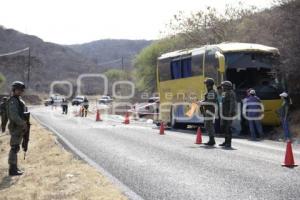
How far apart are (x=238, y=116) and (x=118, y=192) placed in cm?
→ 1356

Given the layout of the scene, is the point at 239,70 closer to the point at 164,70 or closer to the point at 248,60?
the point at 248,60

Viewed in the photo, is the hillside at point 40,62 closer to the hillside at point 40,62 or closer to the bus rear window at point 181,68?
the hillside at point 40,62

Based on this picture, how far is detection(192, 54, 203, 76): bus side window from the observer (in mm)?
24388

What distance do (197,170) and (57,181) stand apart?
2709mm

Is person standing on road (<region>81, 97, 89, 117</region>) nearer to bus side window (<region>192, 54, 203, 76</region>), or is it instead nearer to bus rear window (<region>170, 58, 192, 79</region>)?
bus rear window (<region>170, 58, 192, 79</region>)

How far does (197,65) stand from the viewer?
2481 centimetres

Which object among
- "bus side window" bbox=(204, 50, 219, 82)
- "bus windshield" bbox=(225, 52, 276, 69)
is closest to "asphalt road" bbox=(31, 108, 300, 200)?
"bus side window" bbox=(204, 50, 219, 82)

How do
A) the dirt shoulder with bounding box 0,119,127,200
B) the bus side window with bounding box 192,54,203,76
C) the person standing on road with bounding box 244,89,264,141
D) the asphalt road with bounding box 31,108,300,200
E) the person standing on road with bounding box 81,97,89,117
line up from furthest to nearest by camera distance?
the person standing on road with bounding box 81,97,89,117, the bus side window with bounding box 192,54,203,76, the person standing on road with bounding box 244,89,264,141, the dirt shoulder with bounding box 0,119,127,200, the asphalt road with bounding box 31,108,300,200

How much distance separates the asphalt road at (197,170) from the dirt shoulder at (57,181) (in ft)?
1.63

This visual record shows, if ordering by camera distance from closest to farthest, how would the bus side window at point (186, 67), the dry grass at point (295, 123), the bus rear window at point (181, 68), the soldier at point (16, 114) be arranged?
the soldier at point (16, 114), the dry grass at point (295, 123), the bus side window at point (186, 67), the bus rear window at point (181, 68)

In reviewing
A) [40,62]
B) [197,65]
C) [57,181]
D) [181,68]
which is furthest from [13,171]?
[40,62]

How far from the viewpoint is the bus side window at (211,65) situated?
22.7 metres

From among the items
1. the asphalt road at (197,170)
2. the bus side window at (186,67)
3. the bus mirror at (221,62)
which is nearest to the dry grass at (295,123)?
the bus mirror at (221,62)

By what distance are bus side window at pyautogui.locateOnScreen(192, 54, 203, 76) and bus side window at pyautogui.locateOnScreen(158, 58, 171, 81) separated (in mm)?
3471
